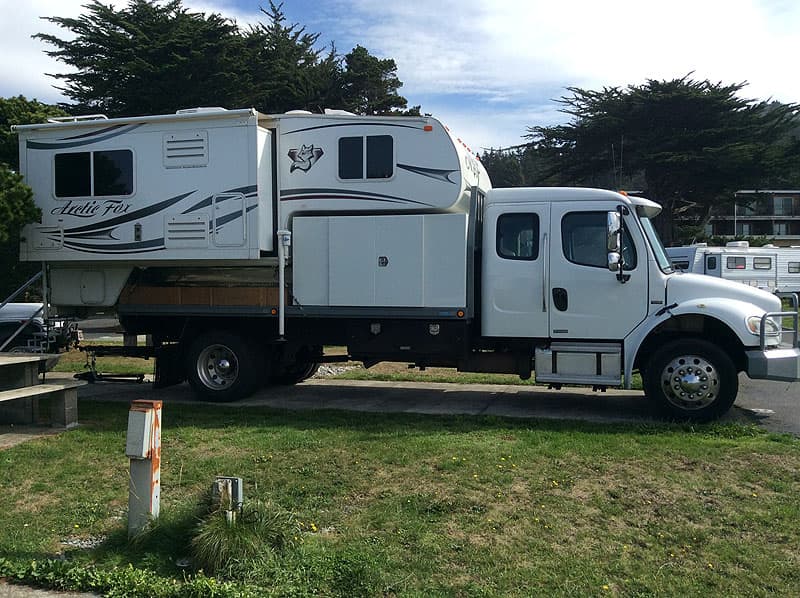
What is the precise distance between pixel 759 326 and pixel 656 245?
1.48 m

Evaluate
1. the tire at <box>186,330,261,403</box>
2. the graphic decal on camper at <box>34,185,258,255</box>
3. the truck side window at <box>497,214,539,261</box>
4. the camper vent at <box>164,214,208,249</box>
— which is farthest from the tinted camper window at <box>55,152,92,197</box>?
the truck side window at <box>497,214,539,261</box>

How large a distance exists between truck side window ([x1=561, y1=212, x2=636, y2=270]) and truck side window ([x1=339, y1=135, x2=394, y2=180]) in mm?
2268

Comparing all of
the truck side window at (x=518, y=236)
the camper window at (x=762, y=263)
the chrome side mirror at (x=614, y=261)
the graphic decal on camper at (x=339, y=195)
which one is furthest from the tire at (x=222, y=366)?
the camper window at (x=762, y=263)

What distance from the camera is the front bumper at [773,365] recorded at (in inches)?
331

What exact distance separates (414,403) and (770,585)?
617 centimetres

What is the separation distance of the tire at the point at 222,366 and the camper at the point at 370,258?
2cm

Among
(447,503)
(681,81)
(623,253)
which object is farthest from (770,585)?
(681,81)

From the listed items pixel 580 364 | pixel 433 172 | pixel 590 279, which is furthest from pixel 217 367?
pixel 590 279

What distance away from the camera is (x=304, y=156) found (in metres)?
9.70

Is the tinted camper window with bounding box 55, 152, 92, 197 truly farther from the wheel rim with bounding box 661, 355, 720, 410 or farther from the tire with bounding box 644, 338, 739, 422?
the wheel rim with bounding box 661, 355, 720, 410

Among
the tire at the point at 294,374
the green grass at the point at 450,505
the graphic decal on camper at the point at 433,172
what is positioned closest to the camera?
the green grass at the point at 450,505

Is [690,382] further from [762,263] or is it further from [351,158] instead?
[762,263]

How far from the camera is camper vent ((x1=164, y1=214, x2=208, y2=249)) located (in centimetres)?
970

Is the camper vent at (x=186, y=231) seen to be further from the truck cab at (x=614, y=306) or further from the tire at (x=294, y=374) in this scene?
the truck cab at (x=614, y=306)
